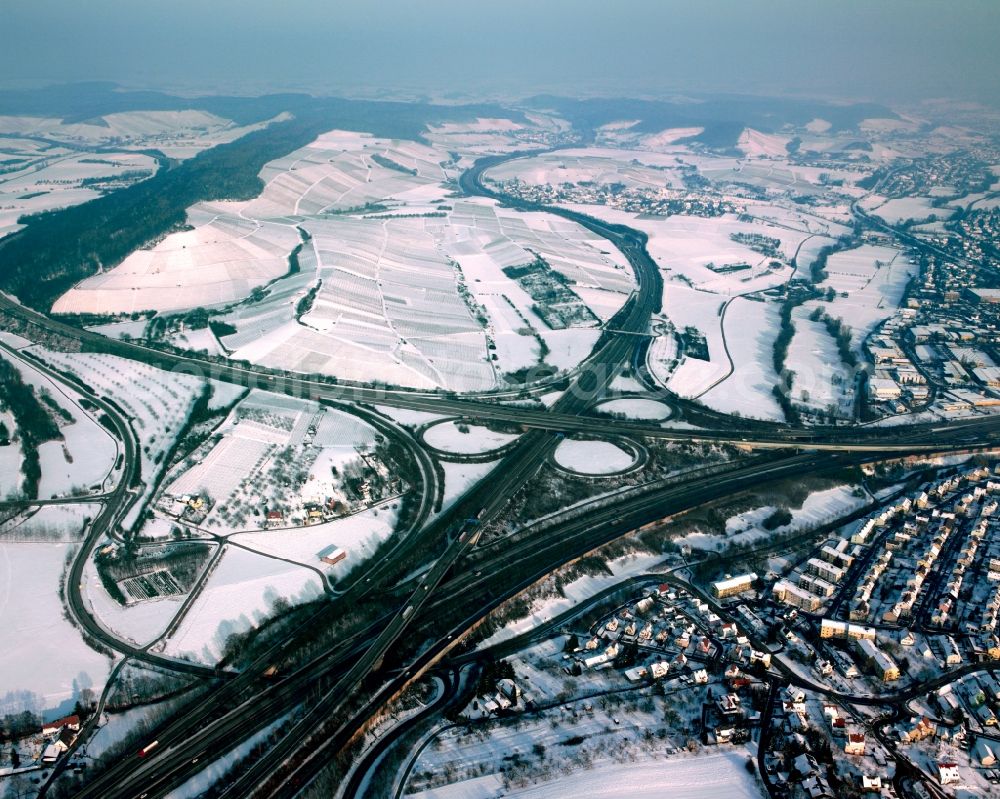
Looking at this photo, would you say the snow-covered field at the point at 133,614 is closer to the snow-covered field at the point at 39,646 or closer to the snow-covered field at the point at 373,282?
the snow-covered field at the point at 39,646

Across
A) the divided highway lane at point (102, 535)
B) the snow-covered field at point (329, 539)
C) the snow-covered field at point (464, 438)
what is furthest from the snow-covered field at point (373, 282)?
the snow-covered field at point (329, 539)

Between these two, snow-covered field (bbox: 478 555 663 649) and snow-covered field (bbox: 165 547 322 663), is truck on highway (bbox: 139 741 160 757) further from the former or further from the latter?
snow-covered field (bbox: 478 555 663 649)

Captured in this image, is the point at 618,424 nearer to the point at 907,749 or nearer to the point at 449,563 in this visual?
the point at 449,563

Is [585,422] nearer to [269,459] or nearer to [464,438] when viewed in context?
[464,438]

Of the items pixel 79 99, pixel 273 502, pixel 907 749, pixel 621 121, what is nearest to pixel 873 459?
A: pixel 907 749

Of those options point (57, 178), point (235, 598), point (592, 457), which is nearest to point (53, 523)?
point (235, 598)

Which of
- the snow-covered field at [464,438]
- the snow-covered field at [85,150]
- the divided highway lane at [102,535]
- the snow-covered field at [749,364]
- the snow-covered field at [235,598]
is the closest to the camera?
the divided highway lane at [102,535]
